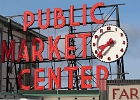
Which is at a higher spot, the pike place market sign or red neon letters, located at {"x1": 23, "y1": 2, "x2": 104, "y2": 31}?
red neon letters, located at {"x1": 23, "y1": 2, "x2": 104, "y2": 31}

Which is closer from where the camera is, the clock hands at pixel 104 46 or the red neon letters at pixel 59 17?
the clock hands at pixel 104 46

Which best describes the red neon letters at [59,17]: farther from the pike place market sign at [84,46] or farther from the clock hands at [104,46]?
the clock hands at [104,46]

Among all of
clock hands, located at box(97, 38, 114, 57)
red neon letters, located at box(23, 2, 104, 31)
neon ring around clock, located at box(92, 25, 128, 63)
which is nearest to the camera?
neon ring around clock, located at box(92, 25, 128, 63)

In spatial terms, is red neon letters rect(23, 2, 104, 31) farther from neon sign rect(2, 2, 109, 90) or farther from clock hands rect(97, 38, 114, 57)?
clock hands rect(97, 38, 114, 57)

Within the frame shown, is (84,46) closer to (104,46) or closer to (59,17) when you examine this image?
(104,46)

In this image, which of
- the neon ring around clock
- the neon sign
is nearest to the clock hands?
the neon ring around clock

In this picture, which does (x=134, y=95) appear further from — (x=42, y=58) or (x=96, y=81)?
(x=42, y=58)

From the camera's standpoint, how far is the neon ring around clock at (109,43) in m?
42.1

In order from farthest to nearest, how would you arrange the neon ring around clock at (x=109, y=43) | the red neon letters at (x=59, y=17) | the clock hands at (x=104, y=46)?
1. the red neon letters at (x=59, y=17)
2. the clock hands at (x=104, y=46)
3. the neon ring around clock at (x=109, y=43)

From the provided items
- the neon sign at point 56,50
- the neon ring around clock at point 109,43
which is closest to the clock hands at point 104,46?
the neon ring around clock at point 109,43

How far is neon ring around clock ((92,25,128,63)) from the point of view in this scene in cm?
4209

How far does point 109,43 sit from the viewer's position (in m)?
42.4

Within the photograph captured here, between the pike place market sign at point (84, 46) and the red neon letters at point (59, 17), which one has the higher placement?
the red neon letters at point (59, 17)

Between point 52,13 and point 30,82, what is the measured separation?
15.5 metres
